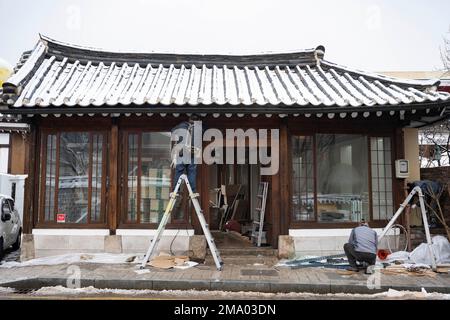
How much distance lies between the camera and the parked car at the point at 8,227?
35.1 feet

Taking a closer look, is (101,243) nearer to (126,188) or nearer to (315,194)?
(126,188)

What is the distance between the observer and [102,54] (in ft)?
42.1

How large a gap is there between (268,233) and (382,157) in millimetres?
3811

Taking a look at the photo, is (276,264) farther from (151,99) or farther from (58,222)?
(58,222)

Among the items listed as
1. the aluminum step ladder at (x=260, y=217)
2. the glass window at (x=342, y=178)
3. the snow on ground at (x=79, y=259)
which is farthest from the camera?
the aluminum step ladder at (x=260, y=217)

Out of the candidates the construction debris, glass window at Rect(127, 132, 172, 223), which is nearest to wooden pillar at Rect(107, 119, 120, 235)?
glass window at Rect(127, 132, 172, 223)

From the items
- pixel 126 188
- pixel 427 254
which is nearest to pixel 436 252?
pixel 427 254

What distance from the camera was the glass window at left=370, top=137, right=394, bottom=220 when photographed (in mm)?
10562

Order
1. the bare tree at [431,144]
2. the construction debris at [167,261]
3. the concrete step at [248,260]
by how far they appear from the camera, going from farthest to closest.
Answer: the bare tree at [431,144], the concrete step at [248,260], the construction debris at [167,261]

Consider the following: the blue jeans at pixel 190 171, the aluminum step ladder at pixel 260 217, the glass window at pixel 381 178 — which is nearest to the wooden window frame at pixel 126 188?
the blue jeans at pixel 190 171

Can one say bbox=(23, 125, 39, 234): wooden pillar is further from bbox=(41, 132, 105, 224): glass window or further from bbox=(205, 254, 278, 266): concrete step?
bbox=(205, 254, 278, 266): concrete step

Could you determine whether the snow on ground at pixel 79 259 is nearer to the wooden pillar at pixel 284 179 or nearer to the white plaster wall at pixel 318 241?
the wooden pillar at pixel 284 179

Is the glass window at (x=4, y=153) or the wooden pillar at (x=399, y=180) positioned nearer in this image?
the wooden pillar at (x=399, y=180)

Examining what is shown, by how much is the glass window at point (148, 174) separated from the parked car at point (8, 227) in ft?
11.9
